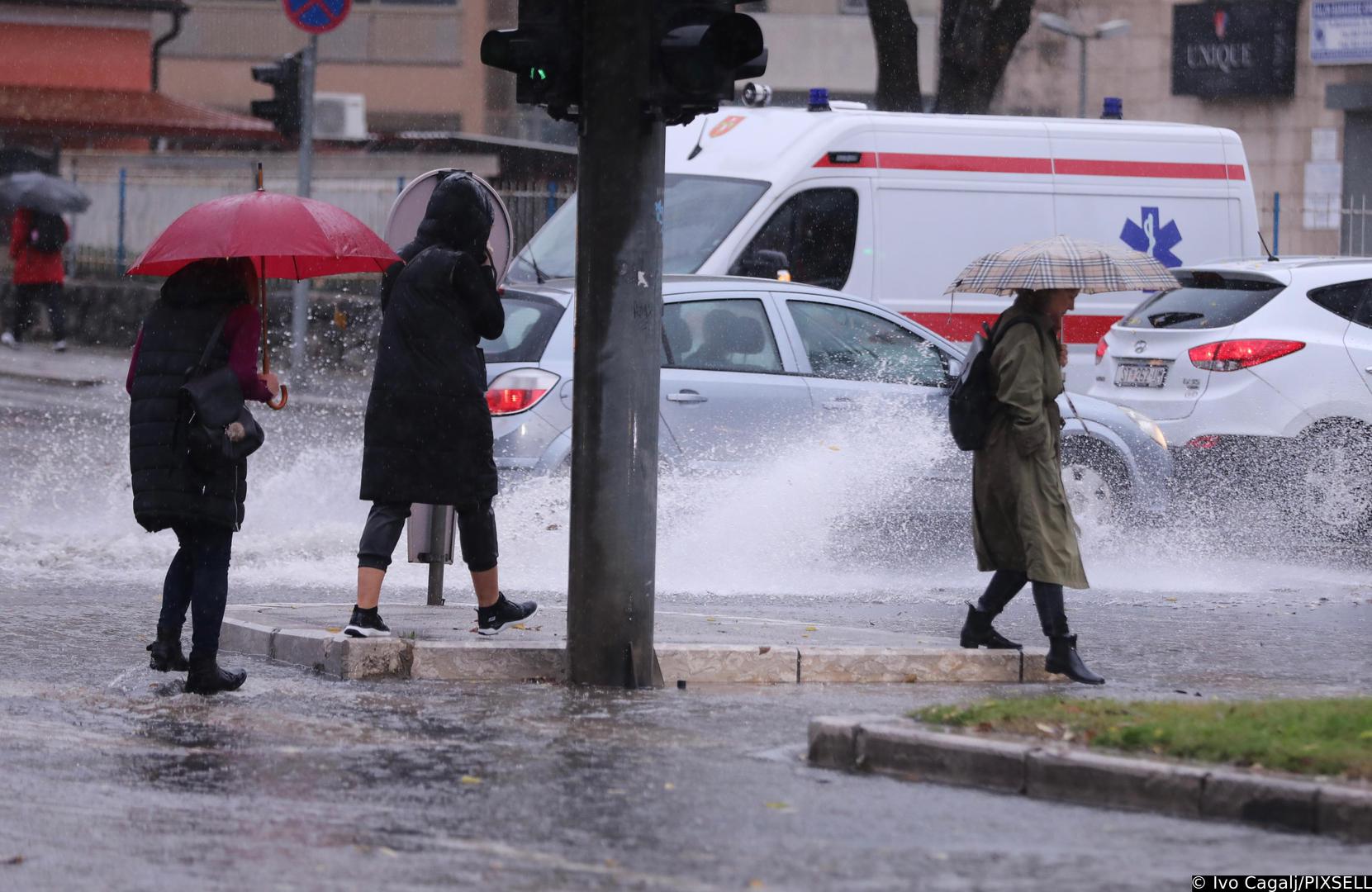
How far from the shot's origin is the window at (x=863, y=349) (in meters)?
12.4

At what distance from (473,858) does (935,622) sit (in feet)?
17.7

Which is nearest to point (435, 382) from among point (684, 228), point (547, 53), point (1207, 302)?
point (547, 53)

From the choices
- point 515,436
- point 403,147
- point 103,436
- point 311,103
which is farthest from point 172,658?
point 403,147

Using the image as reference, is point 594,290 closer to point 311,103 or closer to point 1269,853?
point 1269,853

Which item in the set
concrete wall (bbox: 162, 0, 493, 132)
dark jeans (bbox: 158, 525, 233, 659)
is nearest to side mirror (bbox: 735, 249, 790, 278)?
dark jeans (bbox: 158, 525, 233, 659)

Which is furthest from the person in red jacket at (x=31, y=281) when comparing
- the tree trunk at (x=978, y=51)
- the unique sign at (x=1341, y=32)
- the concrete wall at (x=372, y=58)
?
the unique sign at (x=1341, y=32)

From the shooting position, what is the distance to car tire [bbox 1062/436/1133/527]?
43.3 ft

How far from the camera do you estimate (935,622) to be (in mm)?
10492

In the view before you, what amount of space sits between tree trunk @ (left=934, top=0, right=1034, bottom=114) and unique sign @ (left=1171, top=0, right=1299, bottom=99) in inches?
762

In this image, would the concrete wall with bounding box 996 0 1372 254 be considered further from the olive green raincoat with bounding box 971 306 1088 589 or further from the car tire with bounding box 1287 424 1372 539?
the olive green raincoat with bounding box 971 306 1088 589

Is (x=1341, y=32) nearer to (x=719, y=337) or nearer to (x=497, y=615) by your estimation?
(x=719, y=337)

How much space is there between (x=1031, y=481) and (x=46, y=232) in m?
19.6

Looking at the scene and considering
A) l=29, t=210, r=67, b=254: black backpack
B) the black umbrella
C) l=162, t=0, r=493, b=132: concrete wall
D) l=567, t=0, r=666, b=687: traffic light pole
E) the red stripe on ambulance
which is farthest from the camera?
l=162, t=0, r=493, b=132: concrete wall

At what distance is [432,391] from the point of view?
8508 mm
